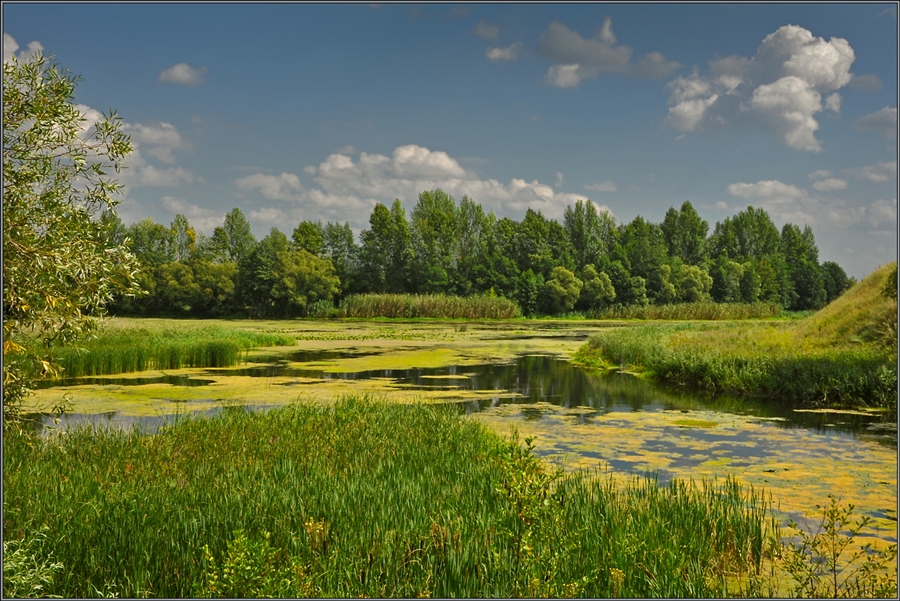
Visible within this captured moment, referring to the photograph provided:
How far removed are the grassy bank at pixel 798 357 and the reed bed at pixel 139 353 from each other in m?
12.9

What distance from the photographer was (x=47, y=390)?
625 inches

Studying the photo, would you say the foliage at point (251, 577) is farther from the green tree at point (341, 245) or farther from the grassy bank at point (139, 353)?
the green tree at point (341, 245)

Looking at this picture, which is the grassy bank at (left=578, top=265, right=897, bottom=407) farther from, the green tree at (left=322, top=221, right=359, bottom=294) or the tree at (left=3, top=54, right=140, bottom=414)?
the green tree at (left=322, top=221, right=359, bottom=294)

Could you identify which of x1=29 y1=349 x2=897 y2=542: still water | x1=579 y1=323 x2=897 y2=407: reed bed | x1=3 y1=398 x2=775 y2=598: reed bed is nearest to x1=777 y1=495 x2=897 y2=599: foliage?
x1=3 y1=398 x2=775 y2=598: reed bed

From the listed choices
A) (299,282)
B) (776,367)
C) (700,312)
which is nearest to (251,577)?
(776,367)

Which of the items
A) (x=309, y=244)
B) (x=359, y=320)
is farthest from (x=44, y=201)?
(x=309, y=244)

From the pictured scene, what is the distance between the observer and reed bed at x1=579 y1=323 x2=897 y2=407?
14922 millimetres

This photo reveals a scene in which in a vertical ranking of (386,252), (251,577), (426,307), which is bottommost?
(251,577)

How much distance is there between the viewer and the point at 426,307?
6278 centimetres

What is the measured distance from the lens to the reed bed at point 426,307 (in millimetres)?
62500

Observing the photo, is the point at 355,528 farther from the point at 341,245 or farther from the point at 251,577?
the point at 341,245

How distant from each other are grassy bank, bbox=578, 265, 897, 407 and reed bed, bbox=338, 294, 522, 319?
120 feet

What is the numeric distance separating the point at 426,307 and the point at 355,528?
2245 inches

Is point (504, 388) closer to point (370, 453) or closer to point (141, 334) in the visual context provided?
point (370, 453)
